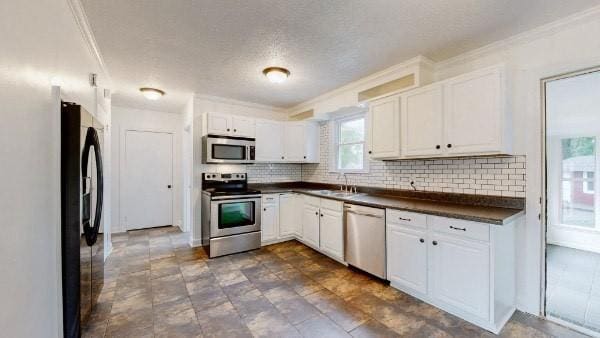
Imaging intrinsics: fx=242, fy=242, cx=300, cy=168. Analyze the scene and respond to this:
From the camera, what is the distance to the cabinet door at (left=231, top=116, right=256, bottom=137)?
409cm

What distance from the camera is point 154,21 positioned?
Answer: 2.05 metres

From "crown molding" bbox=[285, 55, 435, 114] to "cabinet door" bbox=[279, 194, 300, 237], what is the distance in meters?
1.77

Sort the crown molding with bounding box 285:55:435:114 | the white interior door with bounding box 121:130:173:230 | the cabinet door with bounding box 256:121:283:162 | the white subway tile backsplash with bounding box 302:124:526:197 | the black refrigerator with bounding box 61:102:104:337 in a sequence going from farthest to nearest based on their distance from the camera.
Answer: the white interior door with bounding box 121:130:173:230
the cabinet door with bounding box 256:121:283:162
the crown molding with bounding box 285:55:435:114
the white subway tile backsplash with bounding box 302:124:526:197
the black refrigerator with bounding box 61:102:104:337

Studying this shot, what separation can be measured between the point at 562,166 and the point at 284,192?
4.59 meters

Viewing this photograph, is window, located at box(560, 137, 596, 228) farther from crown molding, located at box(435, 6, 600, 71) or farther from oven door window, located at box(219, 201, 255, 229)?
oven door window, located at box(219, 201, 255, 229)

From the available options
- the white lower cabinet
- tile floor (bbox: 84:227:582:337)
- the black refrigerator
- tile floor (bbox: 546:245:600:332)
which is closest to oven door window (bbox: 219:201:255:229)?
tile floor (bbox: 84:227:582:337)

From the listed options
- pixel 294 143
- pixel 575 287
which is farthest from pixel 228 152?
pixel 575 287

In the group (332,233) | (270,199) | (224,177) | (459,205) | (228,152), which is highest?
(228,152)

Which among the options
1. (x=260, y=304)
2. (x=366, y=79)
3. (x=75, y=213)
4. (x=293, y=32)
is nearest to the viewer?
(x=75, y=213)

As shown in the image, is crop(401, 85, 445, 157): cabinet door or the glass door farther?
the glass door

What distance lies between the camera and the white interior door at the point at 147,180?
493cm

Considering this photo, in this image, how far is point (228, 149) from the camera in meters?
4.02

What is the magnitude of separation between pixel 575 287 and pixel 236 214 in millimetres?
4155

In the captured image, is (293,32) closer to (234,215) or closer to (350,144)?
(350,144)
